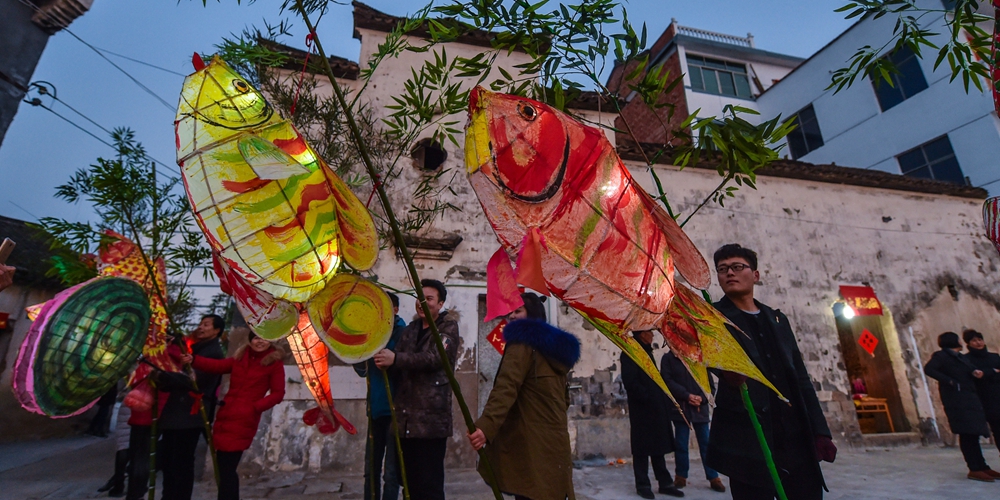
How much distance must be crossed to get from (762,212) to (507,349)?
6987 millimetres

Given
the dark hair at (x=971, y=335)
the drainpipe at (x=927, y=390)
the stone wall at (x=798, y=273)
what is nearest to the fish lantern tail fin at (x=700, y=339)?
the stone wall at (x=798, y=273)

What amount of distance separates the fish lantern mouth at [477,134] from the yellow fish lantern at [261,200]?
613 millimetres

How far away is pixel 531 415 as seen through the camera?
6.53 ft

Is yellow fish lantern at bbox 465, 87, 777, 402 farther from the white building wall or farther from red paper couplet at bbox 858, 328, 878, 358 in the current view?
the white building wall

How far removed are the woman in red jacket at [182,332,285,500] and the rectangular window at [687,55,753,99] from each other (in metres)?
13.4

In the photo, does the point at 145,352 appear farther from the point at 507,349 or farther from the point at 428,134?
the point at 428,134

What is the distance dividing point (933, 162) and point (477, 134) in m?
13.0

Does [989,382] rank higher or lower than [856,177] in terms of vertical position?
lower

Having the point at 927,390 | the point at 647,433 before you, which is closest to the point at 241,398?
the point at 647,433

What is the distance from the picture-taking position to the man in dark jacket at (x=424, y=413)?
2445mm

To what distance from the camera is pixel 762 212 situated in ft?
24.5

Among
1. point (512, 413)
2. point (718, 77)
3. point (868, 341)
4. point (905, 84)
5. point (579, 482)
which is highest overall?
point (718, 77)

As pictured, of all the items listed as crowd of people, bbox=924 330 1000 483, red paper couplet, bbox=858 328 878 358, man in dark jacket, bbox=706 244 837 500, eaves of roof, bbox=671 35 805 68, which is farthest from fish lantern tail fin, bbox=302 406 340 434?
eaves of roof, bbox=671 35 805 68

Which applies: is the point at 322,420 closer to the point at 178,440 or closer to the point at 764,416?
the point at 178,440
